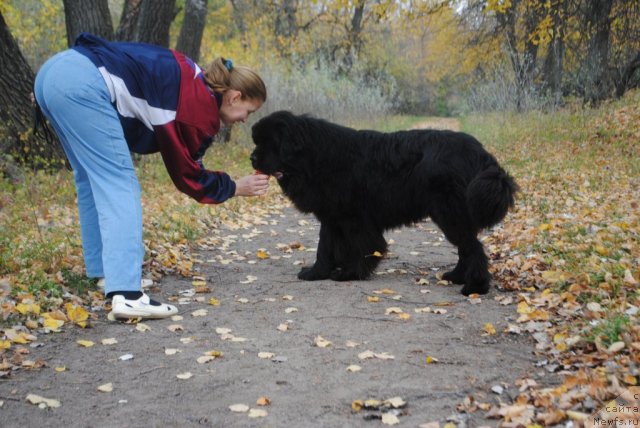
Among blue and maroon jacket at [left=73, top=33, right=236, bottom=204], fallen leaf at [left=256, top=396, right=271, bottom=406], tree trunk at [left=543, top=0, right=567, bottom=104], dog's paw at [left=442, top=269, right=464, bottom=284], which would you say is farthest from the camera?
tree trunk at [left=543, top=0, right=567, bottom=104]

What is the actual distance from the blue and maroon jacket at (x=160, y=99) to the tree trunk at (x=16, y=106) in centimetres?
543

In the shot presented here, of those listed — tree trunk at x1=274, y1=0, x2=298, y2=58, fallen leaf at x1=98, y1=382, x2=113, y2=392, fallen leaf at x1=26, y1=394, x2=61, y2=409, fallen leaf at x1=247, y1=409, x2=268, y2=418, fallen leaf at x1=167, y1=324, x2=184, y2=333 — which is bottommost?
fallen leaf at x1=167, y1=324, x2=184, y2=333

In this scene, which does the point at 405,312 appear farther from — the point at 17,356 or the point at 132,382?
the point at 17,356

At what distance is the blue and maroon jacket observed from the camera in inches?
159

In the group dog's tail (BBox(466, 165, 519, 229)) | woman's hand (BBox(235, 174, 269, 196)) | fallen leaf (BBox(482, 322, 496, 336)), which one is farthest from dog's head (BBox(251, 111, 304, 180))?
fallen leaf (BBox(482, 322, 496, 336))

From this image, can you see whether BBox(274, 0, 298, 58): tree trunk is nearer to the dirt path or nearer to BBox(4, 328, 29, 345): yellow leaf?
the dirt path

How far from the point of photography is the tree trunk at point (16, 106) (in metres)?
9.07

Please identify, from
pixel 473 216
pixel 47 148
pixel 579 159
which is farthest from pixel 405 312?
pixel 579 159

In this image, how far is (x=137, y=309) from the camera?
4.16m

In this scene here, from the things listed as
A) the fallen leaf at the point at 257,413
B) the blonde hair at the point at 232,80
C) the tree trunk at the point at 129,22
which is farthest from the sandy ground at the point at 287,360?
the tree trunk at the point at 129,22

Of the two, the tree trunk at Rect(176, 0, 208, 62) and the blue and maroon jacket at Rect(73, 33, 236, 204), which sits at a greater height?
the tree trunk at Rect(176, 0, 208, 62)

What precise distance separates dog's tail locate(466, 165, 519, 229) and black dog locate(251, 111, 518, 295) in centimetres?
7

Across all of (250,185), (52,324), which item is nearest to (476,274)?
(250,185)

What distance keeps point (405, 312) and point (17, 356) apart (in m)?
2.59
